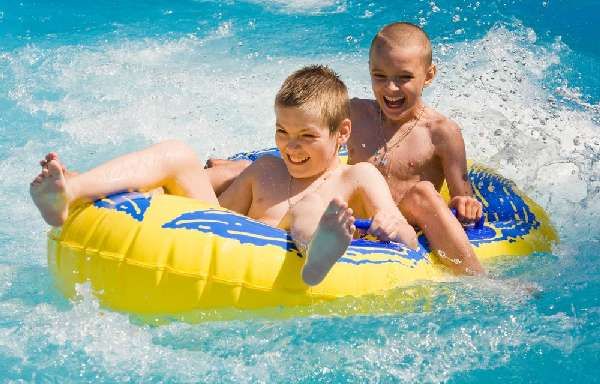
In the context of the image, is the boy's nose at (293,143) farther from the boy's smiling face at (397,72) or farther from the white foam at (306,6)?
the white foam at (306,6)

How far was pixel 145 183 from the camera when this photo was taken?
3824mm

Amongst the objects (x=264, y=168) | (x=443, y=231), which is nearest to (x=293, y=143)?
(x=264, y=168)

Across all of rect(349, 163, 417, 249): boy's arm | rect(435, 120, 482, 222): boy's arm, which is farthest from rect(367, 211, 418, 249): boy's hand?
rect(435, 120, 482, 222): boy's arm

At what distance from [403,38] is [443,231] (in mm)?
966

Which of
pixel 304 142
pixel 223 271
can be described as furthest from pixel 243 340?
pixel 304 142

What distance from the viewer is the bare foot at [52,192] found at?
350 centimetres

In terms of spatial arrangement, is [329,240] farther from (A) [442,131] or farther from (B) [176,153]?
(A) [442,131]

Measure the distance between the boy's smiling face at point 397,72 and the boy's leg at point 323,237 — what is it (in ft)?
3.46

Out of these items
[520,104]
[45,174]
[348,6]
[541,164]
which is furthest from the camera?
[348,6]

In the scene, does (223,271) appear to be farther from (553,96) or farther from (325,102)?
(553,96)

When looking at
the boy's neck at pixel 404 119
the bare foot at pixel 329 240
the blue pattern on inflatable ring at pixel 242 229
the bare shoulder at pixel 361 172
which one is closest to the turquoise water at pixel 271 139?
the blue pattern on inflatable ring at pixel 242 229

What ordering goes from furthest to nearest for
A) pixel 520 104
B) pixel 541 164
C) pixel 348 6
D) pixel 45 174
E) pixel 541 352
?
pixel 348 6 < pixel 520 104 < pixel 541 164 < pixel 541 352 < pixel 45 174

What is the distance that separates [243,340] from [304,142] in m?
0.82

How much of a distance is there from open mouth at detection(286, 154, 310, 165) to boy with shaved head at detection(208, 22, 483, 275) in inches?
22.7
